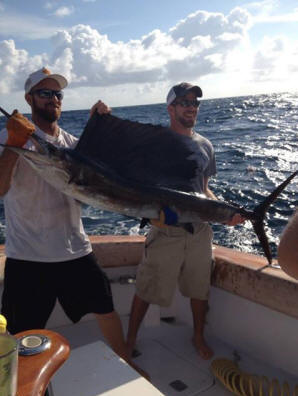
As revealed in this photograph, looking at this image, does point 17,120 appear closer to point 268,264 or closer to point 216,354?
point 268,264

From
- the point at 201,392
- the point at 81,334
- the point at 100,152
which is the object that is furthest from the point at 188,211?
the point at 81,334

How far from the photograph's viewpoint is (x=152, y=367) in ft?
7.39

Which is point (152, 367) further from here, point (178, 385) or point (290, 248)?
point (290, 248)

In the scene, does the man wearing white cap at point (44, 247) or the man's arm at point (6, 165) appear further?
the man wearing white cap at point (44, 247)

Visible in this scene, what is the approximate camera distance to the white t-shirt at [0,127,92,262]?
1.93 metres

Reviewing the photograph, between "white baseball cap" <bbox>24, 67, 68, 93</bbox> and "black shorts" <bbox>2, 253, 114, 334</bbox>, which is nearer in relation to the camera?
"black shorts" <bbox>2, 253, 114, 334</bbox>

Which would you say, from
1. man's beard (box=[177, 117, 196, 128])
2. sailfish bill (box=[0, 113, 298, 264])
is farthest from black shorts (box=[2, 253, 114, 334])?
man's beard (box=[177, 117, 196, 128])

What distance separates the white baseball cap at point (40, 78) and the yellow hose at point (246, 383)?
5.36ft

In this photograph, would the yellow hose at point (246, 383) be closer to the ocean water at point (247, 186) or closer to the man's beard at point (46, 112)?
the man's beard at point (46, 112)

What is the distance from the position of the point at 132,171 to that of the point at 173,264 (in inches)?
23.5

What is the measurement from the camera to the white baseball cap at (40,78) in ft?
6.62

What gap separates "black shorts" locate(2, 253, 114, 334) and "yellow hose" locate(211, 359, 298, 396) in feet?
2.10

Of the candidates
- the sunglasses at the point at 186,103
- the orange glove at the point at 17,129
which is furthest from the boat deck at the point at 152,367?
the sunglasses at the point at 186,103

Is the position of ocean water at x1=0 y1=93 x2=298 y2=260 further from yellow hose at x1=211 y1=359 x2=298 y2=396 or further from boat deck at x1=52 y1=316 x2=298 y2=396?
yellow hose at x1=211 y1=359 x2=298 y2=396
